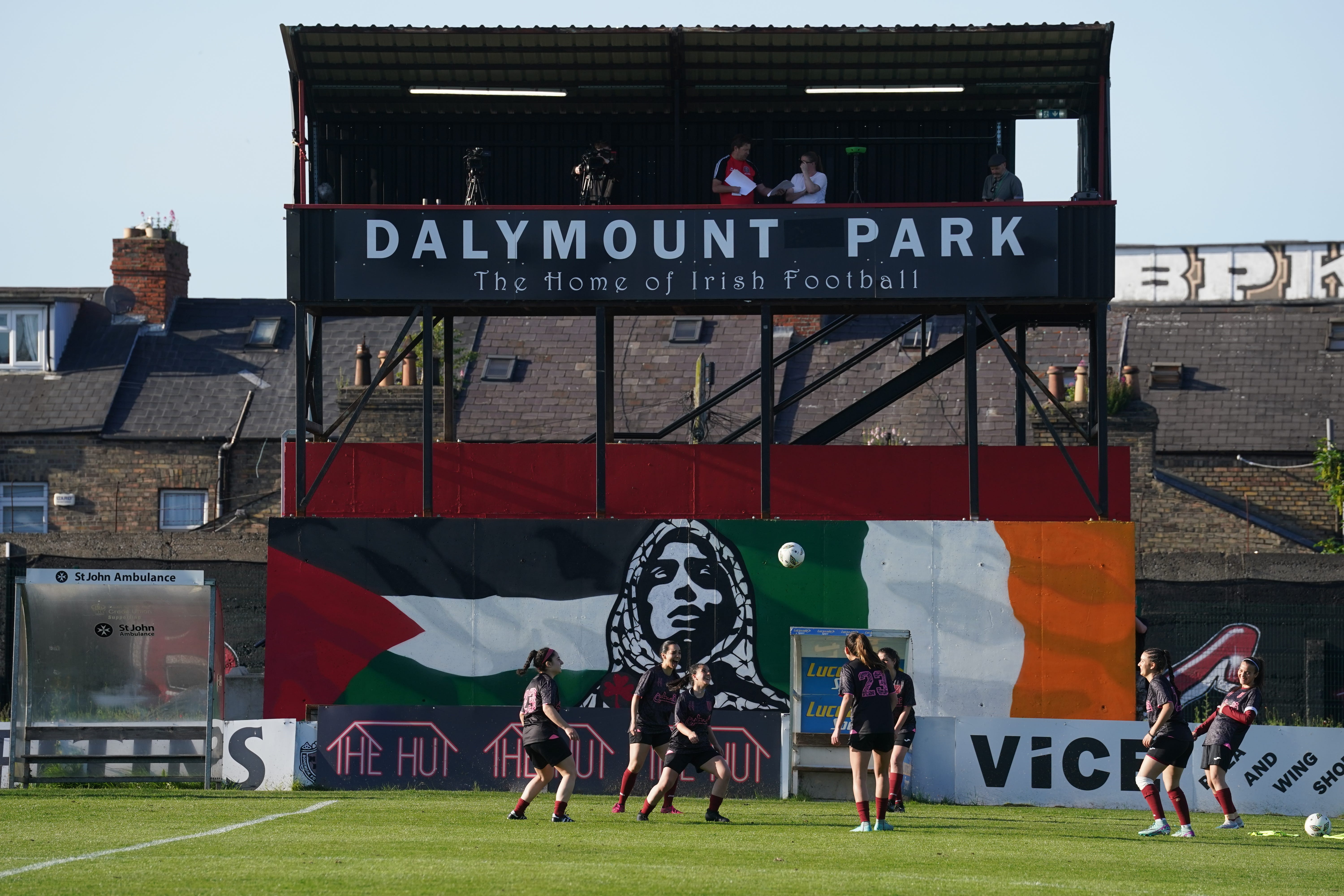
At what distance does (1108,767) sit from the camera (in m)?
17.3

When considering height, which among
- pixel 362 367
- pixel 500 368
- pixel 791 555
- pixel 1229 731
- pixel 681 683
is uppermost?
pixel 500 368

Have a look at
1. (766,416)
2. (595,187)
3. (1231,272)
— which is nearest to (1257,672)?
(766,416)

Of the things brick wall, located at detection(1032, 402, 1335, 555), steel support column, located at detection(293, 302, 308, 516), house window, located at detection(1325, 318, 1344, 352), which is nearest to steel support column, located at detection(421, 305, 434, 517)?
steel support column, located at detection(293, 302, 308, 516)

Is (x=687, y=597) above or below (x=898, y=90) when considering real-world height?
below

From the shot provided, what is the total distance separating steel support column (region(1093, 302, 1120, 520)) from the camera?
781 inches

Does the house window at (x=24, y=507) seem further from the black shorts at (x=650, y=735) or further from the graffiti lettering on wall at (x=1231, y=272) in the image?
the graffiti lettering on wall at (x=1231, y=272)

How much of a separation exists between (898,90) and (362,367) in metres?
13.1

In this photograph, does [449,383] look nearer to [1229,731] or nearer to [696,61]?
[696,61]

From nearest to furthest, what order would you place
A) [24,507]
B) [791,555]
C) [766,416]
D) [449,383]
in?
[791,555], [766,416], [449,383], [24,507]

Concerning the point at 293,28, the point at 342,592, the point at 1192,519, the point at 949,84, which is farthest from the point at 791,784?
the point at 1192,519

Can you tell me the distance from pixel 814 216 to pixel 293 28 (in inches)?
269

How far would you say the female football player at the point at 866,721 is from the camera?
14.0 metres

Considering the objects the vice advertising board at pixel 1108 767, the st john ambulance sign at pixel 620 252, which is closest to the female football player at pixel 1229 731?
the vice advertising board at pixel 1108 767

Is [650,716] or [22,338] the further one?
[22,338]
